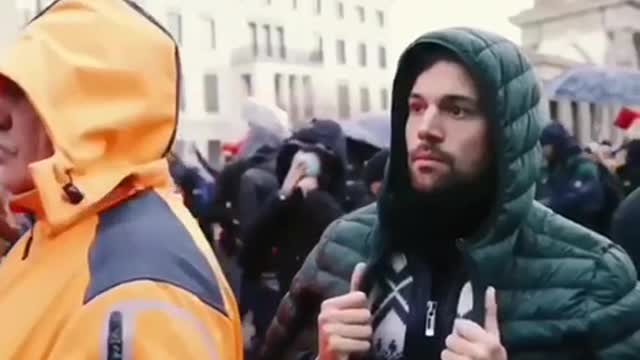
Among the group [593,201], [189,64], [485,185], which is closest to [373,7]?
[189,64]

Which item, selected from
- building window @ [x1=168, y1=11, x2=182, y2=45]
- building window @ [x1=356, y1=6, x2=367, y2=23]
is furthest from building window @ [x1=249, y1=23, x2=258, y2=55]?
building window @ [x1=356, y1=6, x2=367, y2=23]

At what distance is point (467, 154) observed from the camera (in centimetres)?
268

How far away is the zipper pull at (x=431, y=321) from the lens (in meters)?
2.67

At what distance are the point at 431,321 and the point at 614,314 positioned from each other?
1.22ft

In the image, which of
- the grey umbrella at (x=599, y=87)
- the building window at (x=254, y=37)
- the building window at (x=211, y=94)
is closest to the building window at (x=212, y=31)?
the building window at (x=211, y=94)

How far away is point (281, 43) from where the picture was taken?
64.7 m

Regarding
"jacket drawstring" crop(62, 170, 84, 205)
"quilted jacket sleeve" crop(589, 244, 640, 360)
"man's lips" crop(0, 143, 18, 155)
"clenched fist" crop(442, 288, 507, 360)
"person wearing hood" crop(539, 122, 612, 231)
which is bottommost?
"person wearing hood" crop(539, 122, 612, 231)

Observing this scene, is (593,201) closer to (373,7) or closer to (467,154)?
(467,154)

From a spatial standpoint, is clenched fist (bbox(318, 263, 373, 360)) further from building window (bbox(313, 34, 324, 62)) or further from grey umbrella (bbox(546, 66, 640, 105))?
building window (bbox(313, 34, 324, 62))

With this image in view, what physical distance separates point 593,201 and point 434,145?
576 centimetres

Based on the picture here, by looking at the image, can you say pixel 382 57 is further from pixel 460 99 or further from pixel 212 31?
pixel 460 99

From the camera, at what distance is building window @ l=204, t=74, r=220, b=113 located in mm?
58844

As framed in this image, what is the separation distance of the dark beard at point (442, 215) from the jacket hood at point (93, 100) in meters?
0.62

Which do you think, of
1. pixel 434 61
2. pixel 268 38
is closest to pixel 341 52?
pixel 268 38
